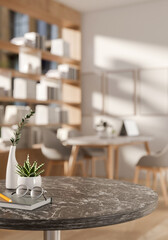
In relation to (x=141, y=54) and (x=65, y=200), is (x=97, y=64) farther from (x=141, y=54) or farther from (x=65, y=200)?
(x=65, y=200)

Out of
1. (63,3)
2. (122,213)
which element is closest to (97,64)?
(63,3)

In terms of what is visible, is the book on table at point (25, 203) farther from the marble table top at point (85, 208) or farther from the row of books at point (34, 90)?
the row of books at point (34, 90)

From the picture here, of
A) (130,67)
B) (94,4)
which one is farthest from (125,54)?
(94,4)

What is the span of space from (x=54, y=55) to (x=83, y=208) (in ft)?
16.0

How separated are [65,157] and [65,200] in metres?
3.52

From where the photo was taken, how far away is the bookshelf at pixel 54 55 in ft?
18.3

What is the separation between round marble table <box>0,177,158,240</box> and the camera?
4.76ft

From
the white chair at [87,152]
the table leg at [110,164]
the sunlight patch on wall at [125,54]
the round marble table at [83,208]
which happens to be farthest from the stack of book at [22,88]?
the round marble table at [83,208]

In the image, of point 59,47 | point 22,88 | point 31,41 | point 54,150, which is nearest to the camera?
point 54,150

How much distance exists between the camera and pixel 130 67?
6.65m

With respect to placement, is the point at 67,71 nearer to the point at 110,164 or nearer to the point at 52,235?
the point at 110,164

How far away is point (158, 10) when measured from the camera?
6.37 metres

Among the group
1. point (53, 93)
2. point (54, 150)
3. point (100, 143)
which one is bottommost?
point (54, 150)

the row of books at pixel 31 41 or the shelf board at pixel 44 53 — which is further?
the row of books at pixel 31 41
